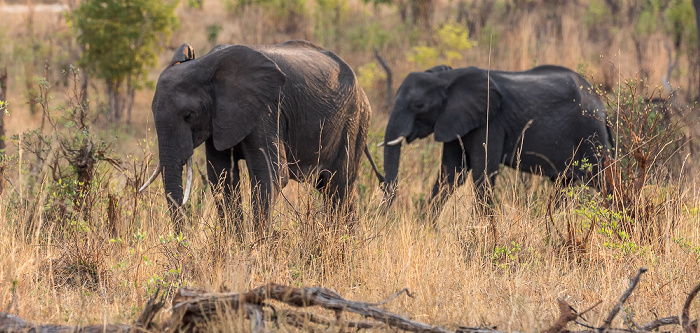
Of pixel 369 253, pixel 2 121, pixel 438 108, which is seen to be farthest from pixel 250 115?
pixel 438 108

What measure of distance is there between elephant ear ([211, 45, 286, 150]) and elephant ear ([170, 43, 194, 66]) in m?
0.27

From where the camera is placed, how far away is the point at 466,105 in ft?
27.6

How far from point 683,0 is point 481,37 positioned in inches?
174

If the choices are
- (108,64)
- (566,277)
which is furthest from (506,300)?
(108,64)

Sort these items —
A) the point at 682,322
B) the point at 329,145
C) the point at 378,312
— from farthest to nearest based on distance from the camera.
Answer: the point at 329,145 < the point at 682,322 < the point at 378,312

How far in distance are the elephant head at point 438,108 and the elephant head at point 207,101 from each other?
7.79ft

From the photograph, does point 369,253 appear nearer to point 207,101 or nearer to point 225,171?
point 225,171

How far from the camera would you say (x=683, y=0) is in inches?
706

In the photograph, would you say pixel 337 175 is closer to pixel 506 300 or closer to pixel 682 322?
pixel 506 300

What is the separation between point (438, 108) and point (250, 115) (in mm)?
2989

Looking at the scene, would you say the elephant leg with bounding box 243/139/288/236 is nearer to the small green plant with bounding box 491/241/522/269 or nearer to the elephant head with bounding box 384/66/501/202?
the small green plant with bounding box 491/241/522/269

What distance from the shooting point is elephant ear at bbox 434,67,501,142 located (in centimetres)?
838

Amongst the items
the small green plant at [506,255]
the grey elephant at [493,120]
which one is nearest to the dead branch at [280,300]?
the small green plant at [506,255]

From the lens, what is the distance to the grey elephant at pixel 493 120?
27.5ft
